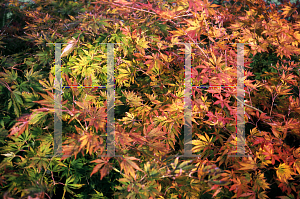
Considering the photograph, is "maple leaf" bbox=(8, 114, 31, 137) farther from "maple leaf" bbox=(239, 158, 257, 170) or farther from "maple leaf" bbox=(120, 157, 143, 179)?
"maple leaf" bbox=(239, 158, 257, 170)

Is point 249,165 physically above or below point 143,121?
below

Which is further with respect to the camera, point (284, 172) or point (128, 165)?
point (284, 172)

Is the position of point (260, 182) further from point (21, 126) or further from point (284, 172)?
point (21, 126)

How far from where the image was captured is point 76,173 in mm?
1570

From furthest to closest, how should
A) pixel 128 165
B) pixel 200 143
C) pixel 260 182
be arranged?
pixel 200 143, pixel 260 182, pixel 128 165

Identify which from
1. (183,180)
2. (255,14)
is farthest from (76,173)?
(255,14)

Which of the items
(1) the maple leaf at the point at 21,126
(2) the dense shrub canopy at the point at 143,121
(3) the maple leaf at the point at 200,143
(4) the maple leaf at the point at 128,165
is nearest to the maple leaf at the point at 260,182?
(2) the dense shrub canopy at the point at 143,121

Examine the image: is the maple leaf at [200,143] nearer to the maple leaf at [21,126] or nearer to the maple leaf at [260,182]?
the maple leaf at [260,182]

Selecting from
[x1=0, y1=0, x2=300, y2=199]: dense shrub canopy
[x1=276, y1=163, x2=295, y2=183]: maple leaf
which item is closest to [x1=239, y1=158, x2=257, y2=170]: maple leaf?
[x1=0, y1=0, x2=300, y2=199]: dense shrub canopy

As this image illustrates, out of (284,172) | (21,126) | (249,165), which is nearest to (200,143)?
(249,165)

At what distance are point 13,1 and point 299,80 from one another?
3.07 metres

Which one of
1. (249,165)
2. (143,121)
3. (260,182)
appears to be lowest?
(260,182)

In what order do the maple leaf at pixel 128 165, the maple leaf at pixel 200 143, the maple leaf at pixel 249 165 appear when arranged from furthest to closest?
the maple leaf at pixel 200 143, the maple leaf at pixel 249 165, the maple leaf at pixel 128 165

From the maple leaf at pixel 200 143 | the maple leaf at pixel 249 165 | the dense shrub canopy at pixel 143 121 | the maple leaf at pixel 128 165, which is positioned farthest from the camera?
the maple leaf at pixel 200 143
